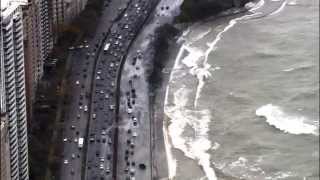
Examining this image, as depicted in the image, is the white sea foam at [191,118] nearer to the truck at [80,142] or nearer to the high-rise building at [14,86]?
the truck at [80,142]

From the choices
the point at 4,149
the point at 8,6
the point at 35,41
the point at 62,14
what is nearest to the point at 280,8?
the point at 62,14

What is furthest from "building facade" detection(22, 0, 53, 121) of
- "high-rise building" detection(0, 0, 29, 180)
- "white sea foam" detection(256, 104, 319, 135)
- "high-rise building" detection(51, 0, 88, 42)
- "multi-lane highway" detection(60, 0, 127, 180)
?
"white sea foam" detection(256, 104, 319, 135)

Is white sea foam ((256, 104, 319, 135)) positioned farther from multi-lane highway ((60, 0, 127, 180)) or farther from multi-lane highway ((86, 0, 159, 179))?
multi-lane highway ((60, 0, 127, 180))

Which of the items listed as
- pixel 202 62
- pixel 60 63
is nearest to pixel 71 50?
pixel 60 63

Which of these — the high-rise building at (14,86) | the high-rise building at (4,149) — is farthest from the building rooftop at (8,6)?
the high-rise building at (4,149)

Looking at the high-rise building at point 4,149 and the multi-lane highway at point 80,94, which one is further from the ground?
the multi-lane highway at point 80,94

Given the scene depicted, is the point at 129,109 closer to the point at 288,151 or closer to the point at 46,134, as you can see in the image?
the point at 46,134
